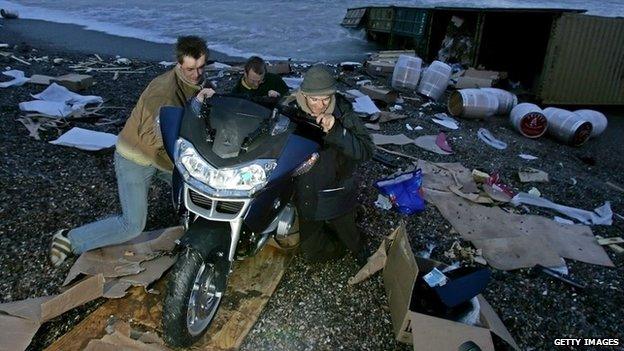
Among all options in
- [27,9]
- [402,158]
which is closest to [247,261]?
[402,158]

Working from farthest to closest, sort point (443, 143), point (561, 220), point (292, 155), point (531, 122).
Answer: point (531, 122) → point (443, 143) → point (561, 220) → point (292, 155)

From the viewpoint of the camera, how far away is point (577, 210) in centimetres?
524

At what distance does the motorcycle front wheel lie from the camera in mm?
2387

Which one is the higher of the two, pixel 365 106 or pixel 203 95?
pixel 203 95

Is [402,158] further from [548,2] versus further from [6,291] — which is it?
[548,2]

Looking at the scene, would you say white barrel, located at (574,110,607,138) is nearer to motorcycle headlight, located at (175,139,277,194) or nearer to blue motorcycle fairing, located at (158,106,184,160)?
motorcycle headlight, located at (175,139,277,194)

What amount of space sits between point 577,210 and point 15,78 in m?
10.1

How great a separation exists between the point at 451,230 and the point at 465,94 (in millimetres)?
4893

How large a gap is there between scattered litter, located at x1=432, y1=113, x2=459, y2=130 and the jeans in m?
6.24

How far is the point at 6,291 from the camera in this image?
3.08 meters

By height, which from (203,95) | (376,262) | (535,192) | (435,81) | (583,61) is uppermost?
(203,95)

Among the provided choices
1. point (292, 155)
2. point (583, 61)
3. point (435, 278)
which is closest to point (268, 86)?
point (292, 155)

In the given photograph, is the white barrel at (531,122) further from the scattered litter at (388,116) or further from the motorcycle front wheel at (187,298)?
the motorcycle front wheel at (187,298)

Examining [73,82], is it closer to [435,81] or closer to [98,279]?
[98,279]
